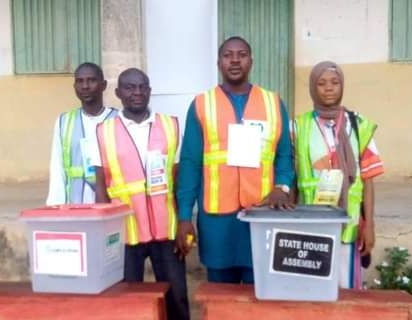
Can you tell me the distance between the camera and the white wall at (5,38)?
8.73 meters

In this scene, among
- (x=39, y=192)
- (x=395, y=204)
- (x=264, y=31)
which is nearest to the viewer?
(x=395, y=204)

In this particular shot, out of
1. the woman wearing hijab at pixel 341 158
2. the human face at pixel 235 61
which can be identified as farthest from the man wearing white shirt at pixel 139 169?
the woman wearing hijab at pixel 341 158

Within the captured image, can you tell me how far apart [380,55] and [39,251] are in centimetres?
558

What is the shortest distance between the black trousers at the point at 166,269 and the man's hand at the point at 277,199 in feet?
1.88

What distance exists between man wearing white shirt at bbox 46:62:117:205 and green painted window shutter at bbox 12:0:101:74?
172 inches

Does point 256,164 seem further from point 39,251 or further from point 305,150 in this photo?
point 39,251

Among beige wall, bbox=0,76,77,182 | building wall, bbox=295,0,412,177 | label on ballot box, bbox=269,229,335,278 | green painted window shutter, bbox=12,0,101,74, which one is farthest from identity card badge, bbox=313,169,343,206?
beige wall, bbox=0,76,77,182

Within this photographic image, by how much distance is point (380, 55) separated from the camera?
8.39 meters

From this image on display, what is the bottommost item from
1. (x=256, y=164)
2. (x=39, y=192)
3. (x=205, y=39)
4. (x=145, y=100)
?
Answer: (x=39, y=192)

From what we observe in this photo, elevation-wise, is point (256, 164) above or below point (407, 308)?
above

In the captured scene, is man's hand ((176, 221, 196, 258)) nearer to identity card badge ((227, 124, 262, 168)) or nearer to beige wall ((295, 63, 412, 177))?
identity card badge ((227, 124, 262, 168))

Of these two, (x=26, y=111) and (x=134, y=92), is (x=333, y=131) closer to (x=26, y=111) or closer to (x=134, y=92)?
(x=134, y=92)

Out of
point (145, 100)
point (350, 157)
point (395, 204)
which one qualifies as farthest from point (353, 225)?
point (395, 204)

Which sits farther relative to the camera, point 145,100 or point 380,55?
point 380,55
